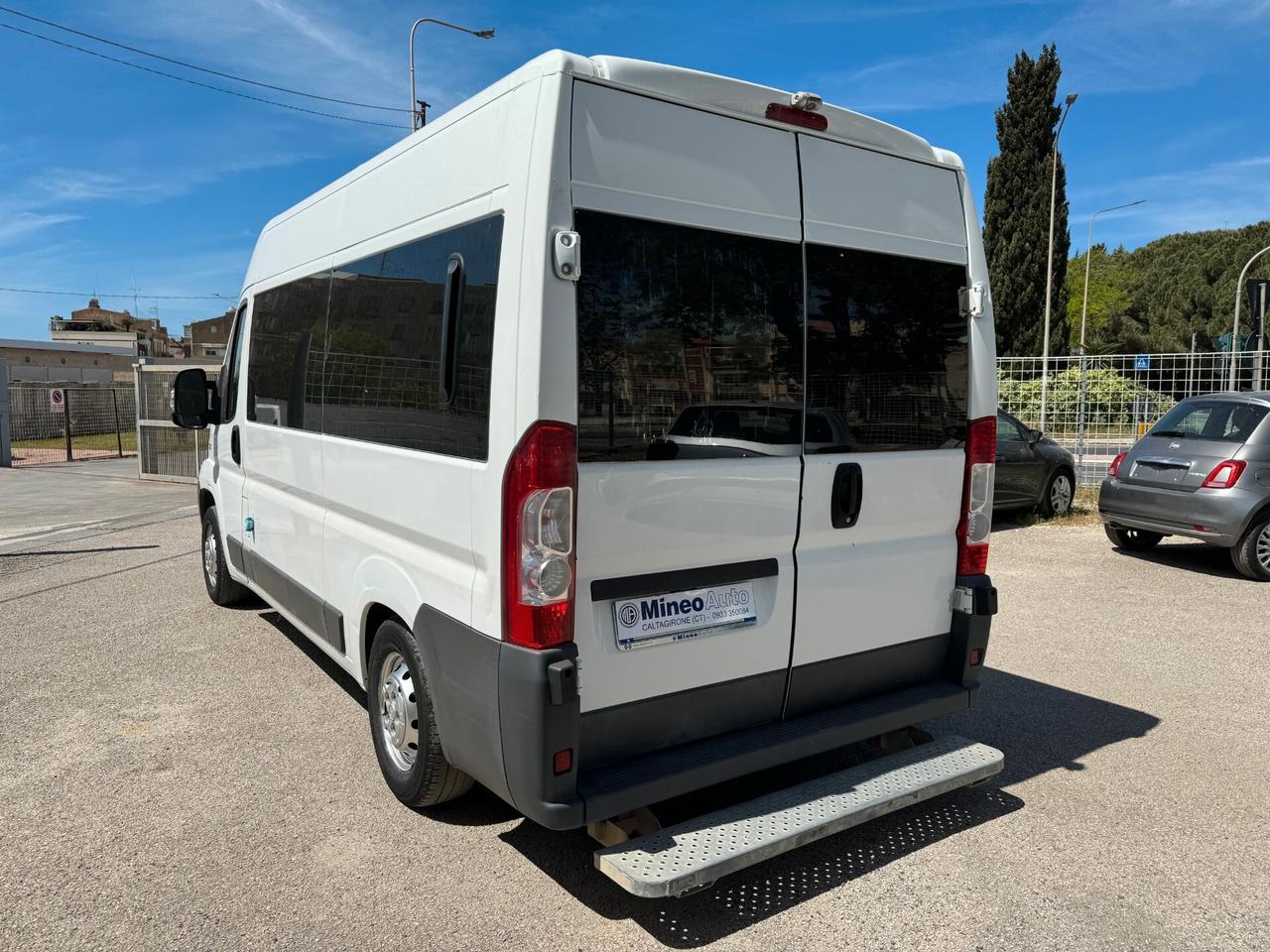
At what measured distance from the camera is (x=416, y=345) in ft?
10.7

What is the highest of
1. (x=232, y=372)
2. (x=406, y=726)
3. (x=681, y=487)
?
(x=232, y=372)

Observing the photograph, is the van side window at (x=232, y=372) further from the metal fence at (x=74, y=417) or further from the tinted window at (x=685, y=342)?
the metal fence at (x=74, y=417)

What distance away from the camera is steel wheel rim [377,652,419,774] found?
11.5ft

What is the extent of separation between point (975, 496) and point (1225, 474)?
5.68m

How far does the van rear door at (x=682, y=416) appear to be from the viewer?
2760mm

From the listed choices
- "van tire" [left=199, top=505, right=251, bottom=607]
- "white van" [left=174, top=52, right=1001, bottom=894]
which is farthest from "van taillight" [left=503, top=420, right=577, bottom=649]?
"van tire" [left=199, top=505, right=251, bottom=607]

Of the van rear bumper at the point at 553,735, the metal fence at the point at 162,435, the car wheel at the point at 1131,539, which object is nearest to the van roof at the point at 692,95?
the van rear bumper at the point at 553,735

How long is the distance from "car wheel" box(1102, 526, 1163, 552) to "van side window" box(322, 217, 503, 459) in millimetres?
8367

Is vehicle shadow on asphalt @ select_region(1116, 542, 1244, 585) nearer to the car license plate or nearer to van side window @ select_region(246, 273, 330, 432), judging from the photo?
the car license plate

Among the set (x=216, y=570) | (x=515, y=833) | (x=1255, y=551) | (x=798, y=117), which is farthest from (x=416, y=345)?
(x=1255, y=551)

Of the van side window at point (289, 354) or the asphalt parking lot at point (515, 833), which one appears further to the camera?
the van side window at point (289, 354)

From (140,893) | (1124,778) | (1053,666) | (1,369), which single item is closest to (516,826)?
(140,893)

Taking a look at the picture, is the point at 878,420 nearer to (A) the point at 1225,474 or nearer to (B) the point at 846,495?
(B) the point at 846,495

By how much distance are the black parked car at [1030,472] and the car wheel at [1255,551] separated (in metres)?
2.71
